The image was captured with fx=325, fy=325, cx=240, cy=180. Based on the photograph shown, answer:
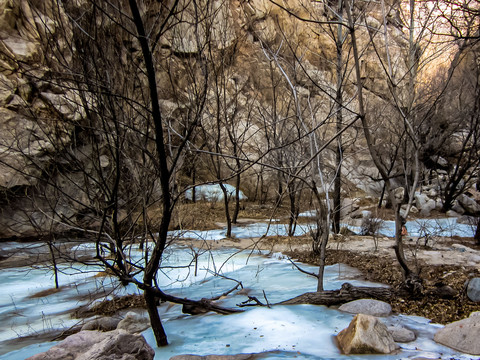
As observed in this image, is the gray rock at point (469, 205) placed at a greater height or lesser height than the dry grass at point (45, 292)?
greater

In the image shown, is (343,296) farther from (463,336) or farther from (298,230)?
(298,230)

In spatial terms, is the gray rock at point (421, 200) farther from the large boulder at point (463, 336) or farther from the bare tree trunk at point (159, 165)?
the bare tree trunk at point (159, 165)

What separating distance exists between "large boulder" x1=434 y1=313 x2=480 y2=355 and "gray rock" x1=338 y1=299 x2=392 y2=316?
1.86ft

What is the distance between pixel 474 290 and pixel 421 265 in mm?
1459

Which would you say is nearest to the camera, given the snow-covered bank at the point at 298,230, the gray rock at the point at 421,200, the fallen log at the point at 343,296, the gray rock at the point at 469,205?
the fallen log at the point at 343,296

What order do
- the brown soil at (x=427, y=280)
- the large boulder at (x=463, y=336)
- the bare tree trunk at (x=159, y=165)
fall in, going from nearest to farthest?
the bare tree trunk at (x=159, y=165)
the large boulder at (x=463, y=336)
the brown soil at (x=427, y=280)

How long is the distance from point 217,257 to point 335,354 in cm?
441

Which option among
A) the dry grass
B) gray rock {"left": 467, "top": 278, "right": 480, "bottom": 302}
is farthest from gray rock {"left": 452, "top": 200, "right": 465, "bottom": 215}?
the dry grass

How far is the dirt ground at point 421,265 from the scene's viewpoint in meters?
3.12

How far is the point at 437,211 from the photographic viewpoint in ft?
38.2

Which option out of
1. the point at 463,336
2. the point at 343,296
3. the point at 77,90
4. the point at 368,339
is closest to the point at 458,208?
the point at 343,296

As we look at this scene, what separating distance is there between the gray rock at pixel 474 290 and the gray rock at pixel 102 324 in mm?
3627

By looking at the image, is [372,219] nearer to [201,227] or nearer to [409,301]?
[201,227]

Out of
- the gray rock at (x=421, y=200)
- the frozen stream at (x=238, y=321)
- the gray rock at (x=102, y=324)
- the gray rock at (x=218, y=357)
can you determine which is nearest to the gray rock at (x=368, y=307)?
the frozen stream at (x=238, y=321)
